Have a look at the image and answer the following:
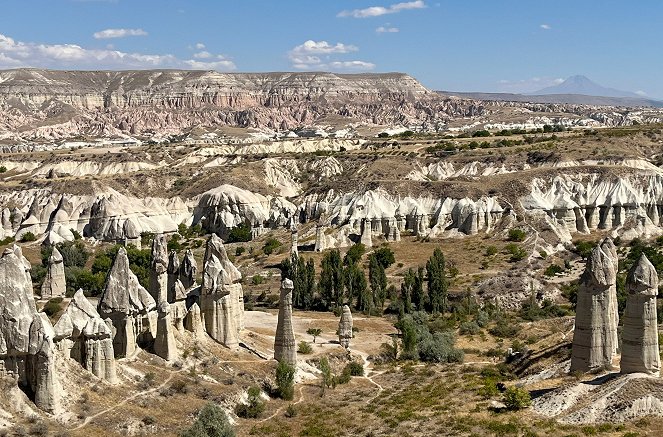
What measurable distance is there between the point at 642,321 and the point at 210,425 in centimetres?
1448

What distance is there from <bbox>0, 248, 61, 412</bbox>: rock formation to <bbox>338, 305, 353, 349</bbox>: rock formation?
62.6 ft

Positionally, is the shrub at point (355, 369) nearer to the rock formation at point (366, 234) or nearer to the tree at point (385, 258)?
the tree at point (385, 258)

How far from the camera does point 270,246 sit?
74375 mm

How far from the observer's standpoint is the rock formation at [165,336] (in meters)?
30.7

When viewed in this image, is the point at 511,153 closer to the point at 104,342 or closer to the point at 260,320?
the point at 260,320

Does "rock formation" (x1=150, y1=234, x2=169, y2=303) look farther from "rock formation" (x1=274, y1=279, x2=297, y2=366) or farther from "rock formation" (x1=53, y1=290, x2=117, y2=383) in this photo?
"rock formation" (x1=53, y1=290, x2=117, y2=383)

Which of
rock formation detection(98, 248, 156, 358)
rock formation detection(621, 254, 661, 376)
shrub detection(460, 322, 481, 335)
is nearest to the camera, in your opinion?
rock formation detection(621, 254, 661, 376)

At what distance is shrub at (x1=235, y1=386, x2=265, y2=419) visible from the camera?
98.1 ft

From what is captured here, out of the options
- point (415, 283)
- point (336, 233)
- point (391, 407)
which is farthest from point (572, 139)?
point (391, 407)

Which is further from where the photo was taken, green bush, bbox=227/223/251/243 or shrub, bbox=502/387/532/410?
green bush, bbox=227/223/251/243

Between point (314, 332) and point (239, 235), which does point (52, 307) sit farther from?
point (239, 235)

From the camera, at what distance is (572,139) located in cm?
10706

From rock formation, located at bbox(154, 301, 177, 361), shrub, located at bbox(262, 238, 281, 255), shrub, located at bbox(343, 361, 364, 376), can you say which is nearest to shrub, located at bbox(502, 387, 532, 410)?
shrub, located at bbox(343, 361, 364, 376)

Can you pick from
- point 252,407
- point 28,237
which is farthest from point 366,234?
point 252,407
